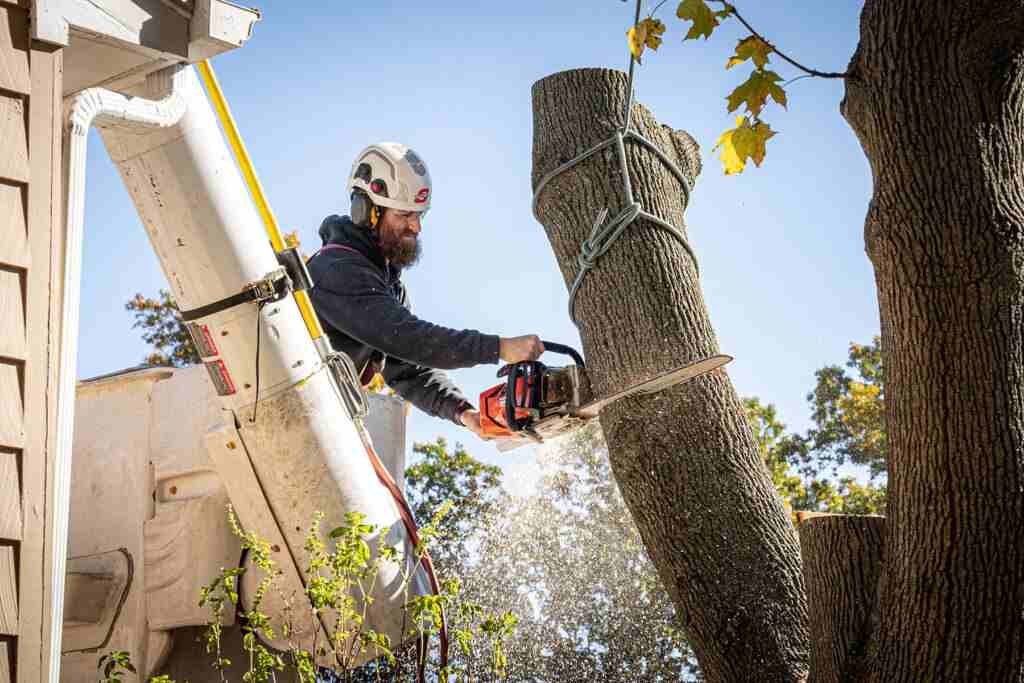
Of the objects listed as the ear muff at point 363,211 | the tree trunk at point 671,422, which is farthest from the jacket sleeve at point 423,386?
the tree trunk at point 671,422

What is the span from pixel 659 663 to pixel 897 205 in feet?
10.3

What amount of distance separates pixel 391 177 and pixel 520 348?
1206 millimetres

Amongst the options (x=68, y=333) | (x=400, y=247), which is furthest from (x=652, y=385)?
(x=400, y=247)

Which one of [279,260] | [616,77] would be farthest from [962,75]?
[279,260]

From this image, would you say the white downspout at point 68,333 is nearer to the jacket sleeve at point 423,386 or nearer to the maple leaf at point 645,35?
the maple leaf at point 645,35

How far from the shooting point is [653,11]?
4066mm

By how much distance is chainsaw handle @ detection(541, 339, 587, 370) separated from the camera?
14.9 feet

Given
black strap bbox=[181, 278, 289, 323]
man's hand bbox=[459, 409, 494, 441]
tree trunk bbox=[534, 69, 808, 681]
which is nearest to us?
tree trunk bbox=[534, 69, 808, 681]

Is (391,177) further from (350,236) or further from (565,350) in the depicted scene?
(565,350)

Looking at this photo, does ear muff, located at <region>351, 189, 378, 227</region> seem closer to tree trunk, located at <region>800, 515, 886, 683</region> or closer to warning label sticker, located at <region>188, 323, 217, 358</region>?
warning label sticker, located at <region>188, 323, 217, 358</region>

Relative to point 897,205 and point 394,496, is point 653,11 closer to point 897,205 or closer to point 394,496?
point 897,205

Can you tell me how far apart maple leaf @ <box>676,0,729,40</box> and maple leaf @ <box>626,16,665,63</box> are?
0.36m

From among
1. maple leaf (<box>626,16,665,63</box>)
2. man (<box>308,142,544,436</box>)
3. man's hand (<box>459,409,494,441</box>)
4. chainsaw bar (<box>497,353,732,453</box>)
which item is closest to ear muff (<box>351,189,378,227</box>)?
man (<box>308,142,544,436</box>)

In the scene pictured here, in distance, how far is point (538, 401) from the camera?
465 cm
